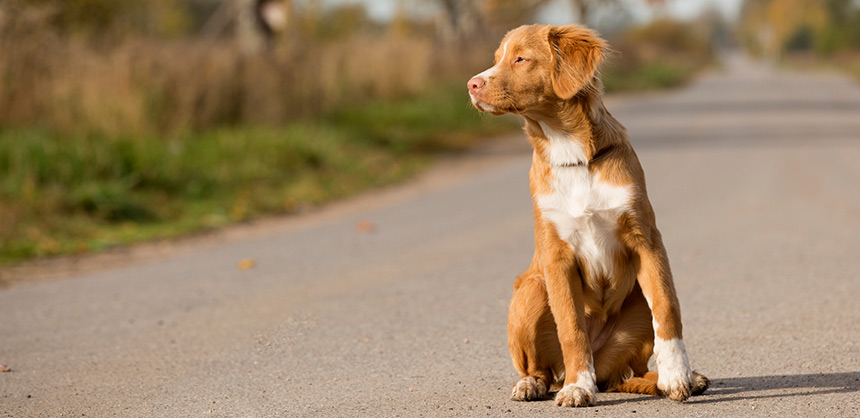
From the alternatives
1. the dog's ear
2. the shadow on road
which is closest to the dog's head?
the dog's ear

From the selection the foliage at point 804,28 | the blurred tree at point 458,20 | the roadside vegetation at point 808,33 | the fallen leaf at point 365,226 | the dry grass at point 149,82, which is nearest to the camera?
the fallen leaf at point 365,226

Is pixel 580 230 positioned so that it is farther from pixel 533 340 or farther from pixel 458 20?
pixel 458 20

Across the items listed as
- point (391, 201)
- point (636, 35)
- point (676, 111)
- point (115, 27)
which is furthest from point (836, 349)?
point (636, 35)

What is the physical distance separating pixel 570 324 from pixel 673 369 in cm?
→ 45

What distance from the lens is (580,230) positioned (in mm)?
3850

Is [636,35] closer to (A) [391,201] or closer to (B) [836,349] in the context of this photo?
(A) [391,201]

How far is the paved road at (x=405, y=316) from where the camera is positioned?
4.27 m

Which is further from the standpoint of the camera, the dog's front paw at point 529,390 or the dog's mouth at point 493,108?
the dog's front paw at point 529,390

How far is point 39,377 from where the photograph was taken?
4.82m

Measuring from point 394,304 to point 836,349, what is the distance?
277 cm

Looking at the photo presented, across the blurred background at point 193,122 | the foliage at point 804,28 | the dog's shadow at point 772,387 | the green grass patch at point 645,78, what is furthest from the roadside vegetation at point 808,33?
the dog's shadow at point 772,387

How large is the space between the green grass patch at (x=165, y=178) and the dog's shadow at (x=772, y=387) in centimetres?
445

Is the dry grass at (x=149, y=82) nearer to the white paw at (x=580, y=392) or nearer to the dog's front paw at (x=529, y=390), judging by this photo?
the dog's front paw at (x=529, y=390)

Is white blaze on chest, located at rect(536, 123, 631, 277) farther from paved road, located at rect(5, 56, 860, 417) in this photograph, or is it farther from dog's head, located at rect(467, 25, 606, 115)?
paved road, located at rect(5, 56, 860, 417)
